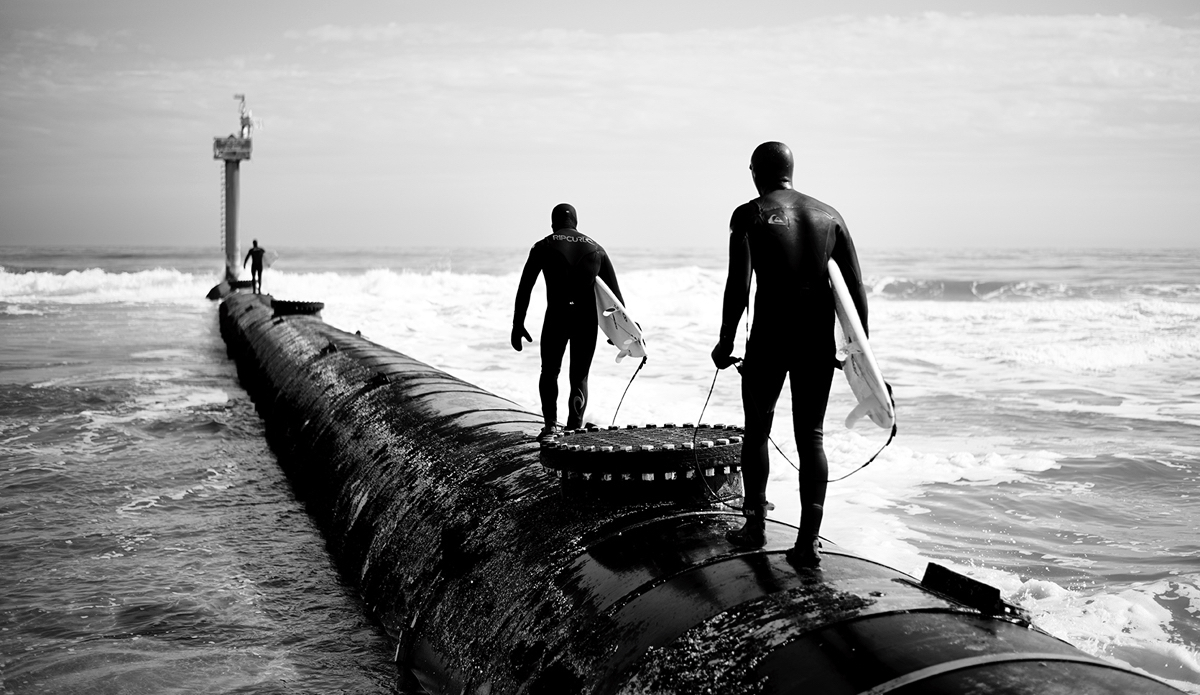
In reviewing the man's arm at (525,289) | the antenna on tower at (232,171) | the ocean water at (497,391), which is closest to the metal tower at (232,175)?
the antenna on tower at (232,171)

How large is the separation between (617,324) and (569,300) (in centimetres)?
51

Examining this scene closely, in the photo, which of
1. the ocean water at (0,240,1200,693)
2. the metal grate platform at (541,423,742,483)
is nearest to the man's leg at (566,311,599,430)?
the ocean water at (0,240,1200,693)

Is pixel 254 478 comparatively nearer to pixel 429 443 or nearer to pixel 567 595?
pixel 429 443

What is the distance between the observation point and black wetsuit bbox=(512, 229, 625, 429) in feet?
23.1

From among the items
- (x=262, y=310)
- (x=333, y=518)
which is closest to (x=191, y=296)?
(x=262, y=310)

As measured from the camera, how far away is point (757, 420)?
3924mm

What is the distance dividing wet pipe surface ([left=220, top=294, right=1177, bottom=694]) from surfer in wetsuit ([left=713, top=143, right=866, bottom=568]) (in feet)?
1.00

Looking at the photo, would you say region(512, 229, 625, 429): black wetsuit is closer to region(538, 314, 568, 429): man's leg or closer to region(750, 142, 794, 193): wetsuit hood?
region(538, 314, 568, 429): man's leg

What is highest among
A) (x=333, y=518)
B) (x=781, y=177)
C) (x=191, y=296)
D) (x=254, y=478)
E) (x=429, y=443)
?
(x=781, y=177)

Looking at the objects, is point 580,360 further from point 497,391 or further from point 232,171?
point 232,171

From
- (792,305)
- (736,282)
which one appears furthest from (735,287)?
(792,305)

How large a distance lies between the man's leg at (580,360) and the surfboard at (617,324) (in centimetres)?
11

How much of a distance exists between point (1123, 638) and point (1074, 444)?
663 centimetres

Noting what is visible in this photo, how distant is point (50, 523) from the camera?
8.25 meters
